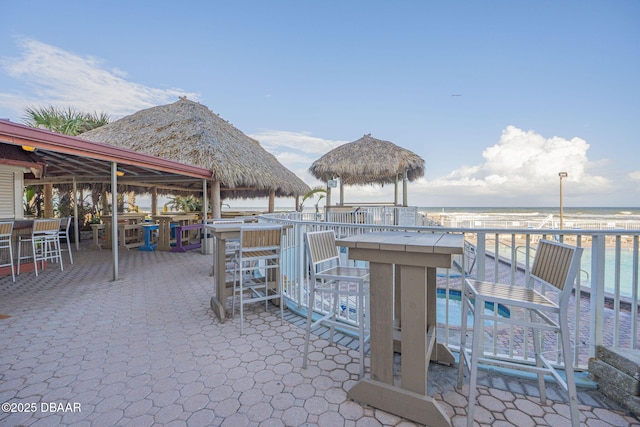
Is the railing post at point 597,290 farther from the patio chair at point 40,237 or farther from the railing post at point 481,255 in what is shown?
the patio chair at point 40,237

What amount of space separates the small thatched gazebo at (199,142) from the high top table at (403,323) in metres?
7.45

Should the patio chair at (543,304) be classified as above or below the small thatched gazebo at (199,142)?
below

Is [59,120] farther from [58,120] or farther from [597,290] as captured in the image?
[597,290]

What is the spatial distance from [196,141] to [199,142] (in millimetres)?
182

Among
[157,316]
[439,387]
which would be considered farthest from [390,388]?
[157,316]

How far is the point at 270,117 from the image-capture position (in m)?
18.7

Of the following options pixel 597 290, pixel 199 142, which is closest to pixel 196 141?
pixel 199 142

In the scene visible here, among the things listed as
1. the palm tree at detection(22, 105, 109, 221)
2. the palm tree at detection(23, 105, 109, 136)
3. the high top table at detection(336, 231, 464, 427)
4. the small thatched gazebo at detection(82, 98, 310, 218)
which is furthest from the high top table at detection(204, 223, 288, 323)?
the palm tree at detection(23, 105, 109, 136)

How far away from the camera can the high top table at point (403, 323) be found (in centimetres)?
161

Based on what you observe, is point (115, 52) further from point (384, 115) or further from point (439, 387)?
point (439, 387)

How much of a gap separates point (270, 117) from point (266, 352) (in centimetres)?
1820

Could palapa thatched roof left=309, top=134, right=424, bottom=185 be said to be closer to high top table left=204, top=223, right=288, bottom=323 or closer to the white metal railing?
the white metal railing

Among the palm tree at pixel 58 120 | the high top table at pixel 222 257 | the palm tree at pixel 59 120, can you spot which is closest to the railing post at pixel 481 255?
the high top table at pixel 222 257

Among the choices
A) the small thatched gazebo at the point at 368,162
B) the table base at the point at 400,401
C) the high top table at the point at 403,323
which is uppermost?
the small thatched gazebo at the point at 368,162
